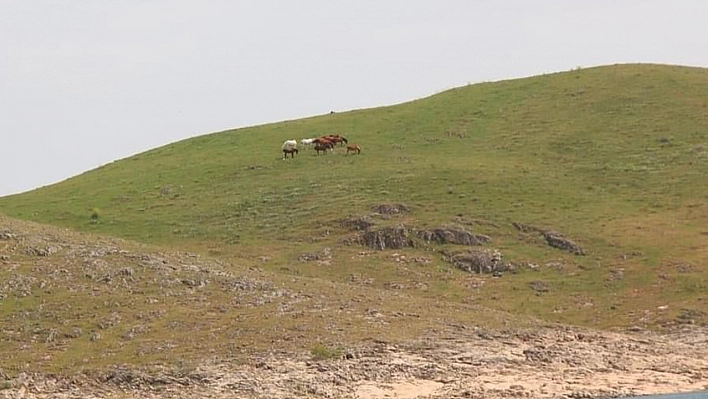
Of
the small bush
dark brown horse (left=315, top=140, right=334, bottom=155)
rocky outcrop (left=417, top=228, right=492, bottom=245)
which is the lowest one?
rocky outcrop (left=417, top=228, right=492, bottom=245)

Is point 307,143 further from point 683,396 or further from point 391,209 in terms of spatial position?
point 683,396

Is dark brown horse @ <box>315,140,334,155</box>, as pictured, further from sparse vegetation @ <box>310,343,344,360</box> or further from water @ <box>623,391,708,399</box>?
water @ <box>623,391,708,399</box>

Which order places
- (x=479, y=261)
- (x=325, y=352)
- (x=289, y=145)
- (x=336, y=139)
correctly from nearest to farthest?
1. (x=325, y=352)
2. (x=479, y=261)
3. (x=289, y=145)
4. (x=336, y=139)

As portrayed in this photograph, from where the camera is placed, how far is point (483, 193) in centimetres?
6975

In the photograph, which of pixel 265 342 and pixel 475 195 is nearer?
pixel 265 342

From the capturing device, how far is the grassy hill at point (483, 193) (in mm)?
57875

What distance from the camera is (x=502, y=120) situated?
278 feet

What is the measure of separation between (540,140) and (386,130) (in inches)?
419

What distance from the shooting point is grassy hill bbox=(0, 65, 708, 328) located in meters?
57.9

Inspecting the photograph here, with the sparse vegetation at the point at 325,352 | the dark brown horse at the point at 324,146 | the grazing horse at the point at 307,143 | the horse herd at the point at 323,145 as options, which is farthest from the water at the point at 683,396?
the grazing horse at the point at 307,143

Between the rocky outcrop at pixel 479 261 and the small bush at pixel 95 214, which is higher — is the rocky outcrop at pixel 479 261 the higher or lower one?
the lower one

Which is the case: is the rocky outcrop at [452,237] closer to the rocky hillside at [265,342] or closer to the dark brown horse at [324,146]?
the rocky hillside at [265,342]

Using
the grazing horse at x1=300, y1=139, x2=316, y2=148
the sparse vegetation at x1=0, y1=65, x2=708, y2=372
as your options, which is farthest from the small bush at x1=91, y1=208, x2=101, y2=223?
the grazing horse at x1=300, y1=139, x2=316, y2=148

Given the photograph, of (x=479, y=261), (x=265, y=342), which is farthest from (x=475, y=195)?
(x=265, y=342)
